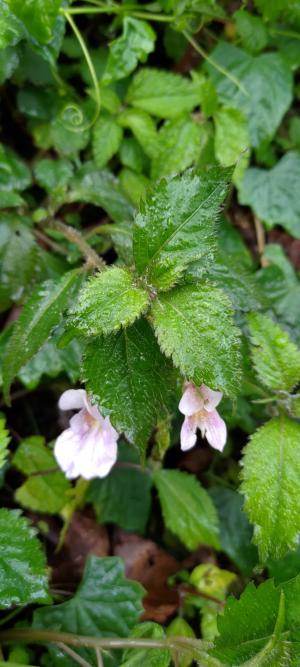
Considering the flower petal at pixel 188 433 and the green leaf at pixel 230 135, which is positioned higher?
the green leaf at pixel 230 135

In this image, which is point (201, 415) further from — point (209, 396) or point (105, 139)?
point (105, 139)

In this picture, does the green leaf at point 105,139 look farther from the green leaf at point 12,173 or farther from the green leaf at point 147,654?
the green leaf at point 147,654

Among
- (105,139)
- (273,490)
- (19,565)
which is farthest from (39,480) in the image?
(105,139)

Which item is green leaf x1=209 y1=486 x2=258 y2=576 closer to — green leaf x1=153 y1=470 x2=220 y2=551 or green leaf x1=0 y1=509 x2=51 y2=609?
green leaf x1=153 y1=470 x2=220 y2=551

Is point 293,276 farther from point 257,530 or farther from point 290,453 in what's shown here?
point 257,530

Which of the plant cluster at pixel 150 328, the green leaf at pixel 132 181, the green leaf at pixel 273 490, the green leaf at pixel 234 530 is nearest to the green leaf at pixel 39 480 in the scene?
the plant cluster at pixel 150 328
